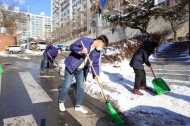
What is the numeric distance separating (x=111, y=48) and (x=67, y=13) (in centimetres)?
6105

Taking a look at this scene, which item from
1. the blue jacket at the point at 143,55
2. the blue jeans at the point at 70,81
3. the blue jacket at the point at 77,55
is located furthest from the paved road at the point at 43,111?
the blue jacket at the point at 143,55

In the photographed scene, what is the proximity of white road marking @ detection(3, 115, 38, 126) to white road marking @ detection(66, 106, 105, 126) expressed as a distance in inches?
31.2

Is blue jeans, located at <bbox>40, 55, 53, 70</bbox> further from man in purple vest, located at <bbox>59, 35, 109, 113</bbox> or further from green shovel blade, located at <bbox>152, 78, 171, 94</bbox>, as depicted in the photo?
green shovel blade, located at <bbox>152, 78, 171, 94</bbox>

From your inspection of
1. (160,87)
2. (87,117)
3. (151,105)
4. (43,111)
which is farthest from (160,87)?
(43,111)

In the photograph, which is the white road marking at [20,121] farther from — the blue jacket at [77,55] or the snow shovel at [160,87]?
the snow shovel at [160,87]

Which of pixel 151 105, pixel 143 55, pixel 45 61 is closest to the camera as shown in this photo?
pixel 151 105

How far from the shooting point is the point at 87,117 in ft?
11.2

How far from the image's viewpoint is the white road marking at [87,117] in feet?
10.4

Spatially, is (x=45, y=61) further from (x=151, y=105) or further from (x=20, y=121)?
(x=151, y=105)

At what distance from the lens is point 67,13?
66.7 metres

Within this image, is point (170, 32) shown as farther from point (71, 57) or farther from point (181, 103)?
point (71, 57)

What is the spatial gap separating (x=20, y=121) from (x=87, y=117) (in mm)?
1257

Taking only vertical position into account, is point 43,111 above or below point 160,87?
below

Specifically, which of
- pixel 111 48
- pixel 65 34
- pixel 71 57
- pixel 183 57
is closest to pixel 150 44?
pixel 71 57
